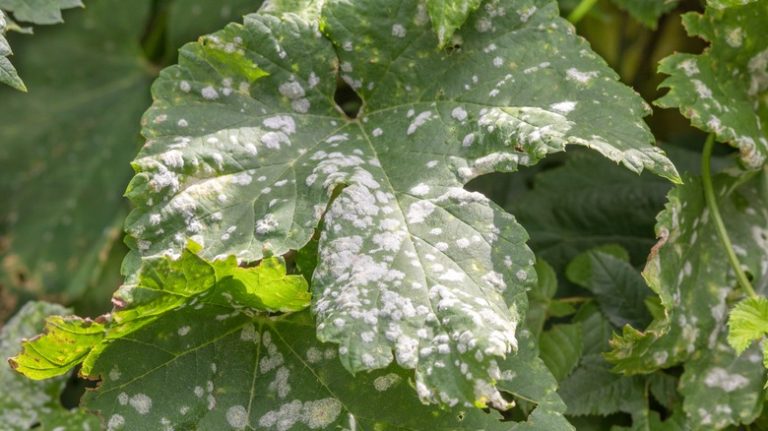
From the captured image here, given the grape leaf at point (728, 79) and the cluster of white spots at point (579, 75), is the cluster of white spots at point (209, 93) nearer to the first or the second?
the cluster of white spots at point (579, 75)

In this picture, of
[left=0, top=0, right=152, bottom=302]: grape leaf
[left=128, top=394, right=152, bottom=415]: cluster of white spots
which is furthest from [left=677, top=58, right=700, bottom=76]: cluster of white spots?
[left=0, top=0, right=152, bottom=302]: grape leaf

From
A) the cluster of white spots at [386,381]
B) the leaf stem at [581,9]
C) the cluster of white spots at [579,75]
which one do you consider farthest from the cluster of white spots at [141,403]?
the leaf stem at [581,9]

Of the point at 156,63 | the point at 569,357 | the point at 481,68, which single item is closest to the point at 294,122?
the point at 481,68

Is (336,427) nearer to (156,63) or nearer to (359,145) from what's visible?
(359,145)

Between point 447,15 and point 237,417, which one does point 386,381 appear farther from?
point 447,15

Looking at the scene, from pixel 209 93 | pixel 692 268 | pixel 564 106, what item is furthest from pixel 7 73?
pixel 692 268

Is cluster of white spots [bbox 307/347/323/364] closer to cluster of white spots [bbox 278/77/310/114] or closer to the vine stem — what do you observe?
cluster of white spots [bbox 278/77/310/114]

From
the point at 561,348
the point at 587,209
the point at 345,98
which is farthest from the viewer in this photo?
the point at 345,98
